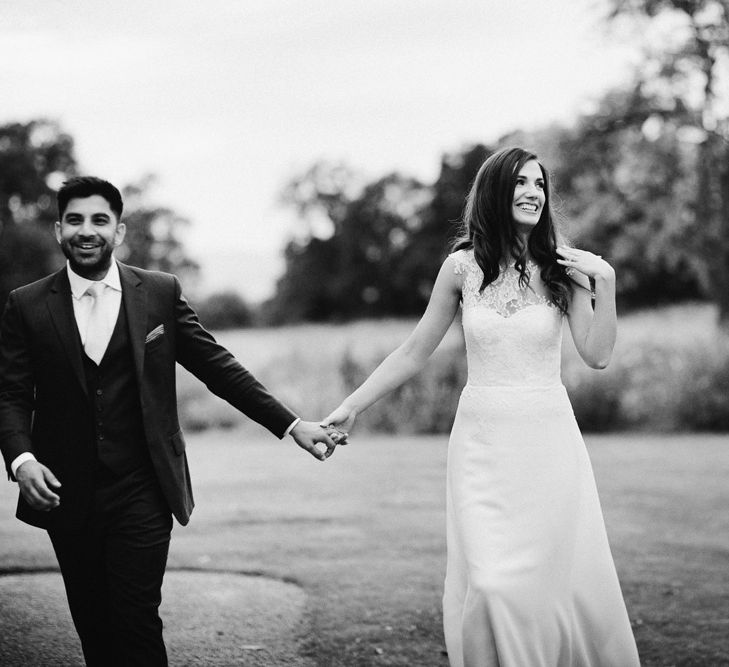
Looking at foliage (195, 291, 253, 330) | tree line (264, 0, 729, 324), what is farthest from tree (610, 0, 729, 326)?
foliage (195, 291, 253, 330)

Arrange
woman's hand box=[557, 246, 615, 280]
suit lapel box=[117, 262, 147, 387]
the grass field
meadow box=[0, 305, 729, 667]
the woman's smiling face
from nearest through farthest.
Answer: suit lapel box=[117, 262, 147, 387] < woman's hand box=[557, 246, 615, 280] < the woman's smiling face < the grass field < meadow box=[0, 305, 729, 667]

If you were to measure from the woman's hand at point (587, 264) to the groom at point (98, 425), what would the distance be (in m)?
1.76

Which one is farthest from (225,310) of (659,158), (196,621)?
(196,621)

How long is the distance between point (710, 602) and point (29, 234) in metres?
30.9

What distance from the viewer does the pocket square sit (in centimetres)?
394

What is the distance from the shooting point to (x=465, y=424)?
423 cm

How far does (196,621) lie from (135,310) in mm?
2552

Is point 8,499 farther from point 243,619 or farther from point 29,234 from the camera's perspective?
point 29,234

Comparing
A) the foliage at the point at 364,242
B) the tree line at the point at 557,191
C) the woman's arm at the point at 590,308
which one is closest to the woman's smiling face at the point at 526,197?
the woman's arm at the point at 590,308

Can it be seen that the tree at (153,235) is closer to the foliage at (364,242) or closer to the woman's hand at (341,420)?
the foliage at (364,242)

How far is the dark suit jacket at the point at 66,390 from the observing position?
3781mm

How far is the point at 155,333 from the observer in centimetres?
397

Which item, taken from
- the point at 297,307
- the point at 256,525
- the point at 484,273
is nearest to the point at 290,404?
the point at 256,525

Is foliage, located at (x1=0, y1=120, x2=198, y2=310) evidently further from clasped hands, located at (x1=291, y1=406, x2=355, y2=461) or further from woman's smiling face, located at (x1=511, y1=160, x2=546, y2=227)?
woman's smiling face, located at (x1=511, y1=160, x2=546, y2=227)
